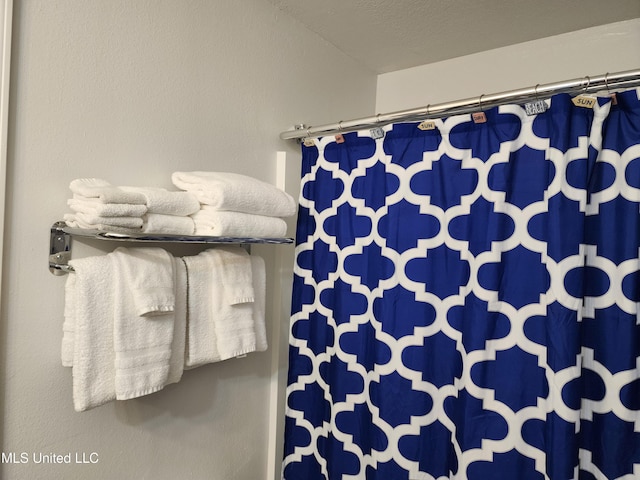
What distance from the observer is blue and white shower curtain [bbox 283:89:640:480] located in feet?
3.02

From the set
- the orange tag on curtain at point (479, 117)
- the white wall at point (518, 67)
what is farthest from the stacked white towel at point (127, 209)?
Answer: the white wall at point (518, 67)

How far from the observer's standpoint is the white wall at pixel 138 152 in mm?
816

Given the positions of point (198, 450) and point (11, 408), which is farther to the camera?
point (198, 450)

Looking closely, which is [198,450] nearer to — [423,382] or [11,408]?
[11,408]

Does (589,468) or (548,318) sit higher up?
(548,318)

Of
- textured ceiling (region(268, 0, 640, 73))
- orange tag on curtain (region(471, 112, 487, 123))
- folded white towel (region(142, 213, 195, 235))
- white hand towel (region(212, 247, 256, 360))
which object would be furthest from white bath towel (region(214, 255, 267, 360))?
textured ceiling (region(268, 0, 640, 73))

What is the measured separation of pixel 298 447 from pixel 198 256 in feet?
2.52

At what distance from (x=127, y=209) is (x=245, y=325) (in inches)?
18.0

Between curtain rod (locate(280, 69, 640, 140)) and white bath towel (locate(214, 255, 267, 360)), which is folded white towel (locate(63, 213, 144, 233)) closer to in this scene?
white bath towel (locate(214, 255, 267, 360))

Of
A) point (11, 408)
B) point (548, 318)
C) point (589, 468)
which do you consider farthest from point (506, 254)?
point (11, 408)

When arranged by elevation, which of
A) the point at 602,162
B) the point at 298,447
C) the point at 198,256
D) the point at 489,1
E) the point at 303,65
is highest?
the point at 489,1

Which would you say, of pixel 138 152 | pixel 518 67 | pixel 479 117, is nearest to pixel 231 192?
pixel 138 152

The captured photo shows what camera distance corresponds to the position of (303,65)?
1.48m

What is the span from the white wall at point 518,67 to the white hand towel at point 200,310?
4.05 feet
